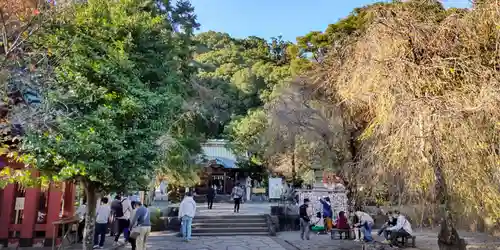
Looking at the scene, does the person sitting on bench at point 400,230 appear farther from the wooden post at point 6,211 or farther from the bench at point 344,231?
the wooden post at point 6,211

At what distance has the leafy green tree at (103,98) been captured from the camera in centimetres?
608

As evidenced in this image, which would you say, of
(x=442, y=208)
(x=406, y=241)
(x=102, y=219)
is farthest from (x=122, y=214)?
(x=406, y=241)

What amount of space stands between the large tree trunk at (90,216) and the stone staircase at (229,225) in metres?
5.96

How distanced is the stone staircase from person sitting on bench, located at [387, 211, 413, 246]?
190 inches

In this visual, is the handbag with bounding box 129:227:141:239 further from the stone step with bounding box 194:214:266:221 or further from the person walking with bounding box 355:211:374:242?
the stone step with bounding box 194:214:266:221

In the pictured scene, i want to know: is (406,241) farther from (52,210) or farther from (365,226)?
(52,210)

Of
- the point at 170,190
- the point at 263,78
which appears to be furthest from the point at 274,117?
the point at 263,78

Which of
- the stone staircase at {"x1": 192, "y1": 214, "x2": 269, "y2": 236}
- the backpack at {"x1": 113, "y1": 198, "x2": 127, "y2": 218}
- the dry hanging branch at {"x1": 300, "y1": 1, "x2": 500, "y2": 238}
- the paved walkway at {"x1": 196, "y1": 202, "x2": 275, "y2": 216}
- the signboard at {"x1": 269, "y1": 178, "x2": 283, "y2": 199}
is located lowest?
the stone staircase at {"x1": 192, "y1": 214, "x2": 269, "y2": 236}

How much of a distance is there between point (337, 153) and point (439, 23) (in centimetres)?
653

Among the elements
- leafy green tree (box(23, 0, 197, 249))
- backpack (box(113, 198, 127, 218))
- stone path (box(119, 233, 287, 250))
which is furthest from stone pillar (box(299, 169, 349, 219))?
leafy green tree (box(23, 0, 197, 249))

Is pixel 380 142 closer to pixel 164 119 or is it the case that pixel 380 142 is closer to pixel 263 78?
pixel 164 119

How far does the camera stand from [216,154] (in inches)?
1348

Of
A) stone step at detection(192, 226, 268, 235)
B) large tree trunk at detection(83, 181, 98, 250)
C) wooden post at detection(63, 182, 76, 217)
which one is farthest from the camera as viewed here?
stone step at detection(192, 226, 268, 235)

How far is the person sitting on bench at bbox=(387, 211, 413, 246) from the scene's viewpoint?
33.2 feet
